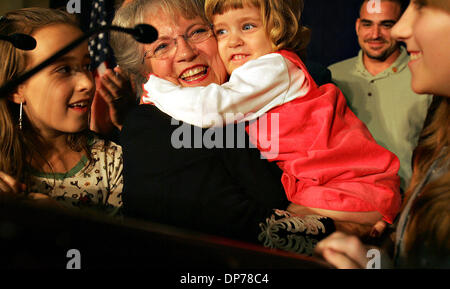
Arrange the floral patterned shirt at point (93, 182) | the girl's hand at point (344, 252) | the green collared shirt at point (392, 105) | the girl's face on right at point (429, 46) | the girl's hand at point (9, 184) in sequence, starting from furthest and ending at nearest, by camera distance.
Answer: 1. the green collared shirt at point (392, 105)
2. the floral patterned shirt at point (93, 182)
3. the girl's hand at point (9, 184)
4. the girl's face on right at point (429, 46)
5. the girl's hand at point (344, 252)

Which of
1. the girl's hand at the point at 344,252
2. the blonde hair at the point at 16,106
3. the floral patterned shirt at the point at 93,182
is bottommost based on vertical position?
the girl's hand at the point at 344,252

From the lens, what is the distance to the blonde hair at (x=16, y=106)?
104 cm

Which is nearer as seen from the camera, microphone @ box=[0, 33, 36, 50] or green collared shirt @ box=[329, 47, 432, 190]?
microphone @ box=[0, 33, 36, 50]

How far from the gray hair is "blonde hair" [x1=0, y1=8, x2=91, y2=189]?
0.15 metres

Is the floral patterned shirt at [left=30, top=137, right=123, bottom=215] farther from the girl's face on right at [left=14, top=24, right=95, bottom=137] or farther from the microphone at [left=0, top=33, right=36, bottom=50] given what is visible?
the microphone at [left=0, top=33, right=36, bottom=50]

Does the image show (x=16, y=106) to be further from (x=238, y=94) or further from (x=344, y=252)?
(x=344, y=252)

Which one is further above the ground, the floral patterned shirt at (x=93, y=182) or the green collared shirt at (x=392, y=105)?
the green collared shirt at (x=392, y=105)

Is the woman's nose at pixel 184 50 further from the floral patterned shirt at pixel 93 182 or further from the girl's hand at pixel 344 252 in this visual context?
the girl's hand at pixel 344 252

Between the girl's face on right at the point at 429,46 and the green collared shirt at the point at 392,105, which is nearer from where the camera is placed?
the girl's face on right at the point at 429,46

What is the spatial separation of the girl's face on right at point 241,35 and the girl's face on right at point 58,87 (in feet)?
1.25

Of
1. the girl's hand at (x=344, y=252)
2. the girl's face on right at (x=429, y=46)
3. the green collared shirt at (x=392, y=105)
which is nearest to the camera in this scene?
the girl's hand at (x=344, y=252)

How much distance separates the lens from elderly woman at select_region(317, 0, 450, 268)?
801 millimetres

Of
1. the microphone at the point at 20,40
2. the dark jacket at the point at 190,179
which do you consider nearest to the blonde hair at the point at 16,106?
the microphone at the point at 20,40

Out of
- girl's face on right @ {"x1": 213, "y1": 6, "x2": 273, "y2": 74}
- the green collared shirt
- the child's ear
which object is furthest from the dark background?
the child's ear
